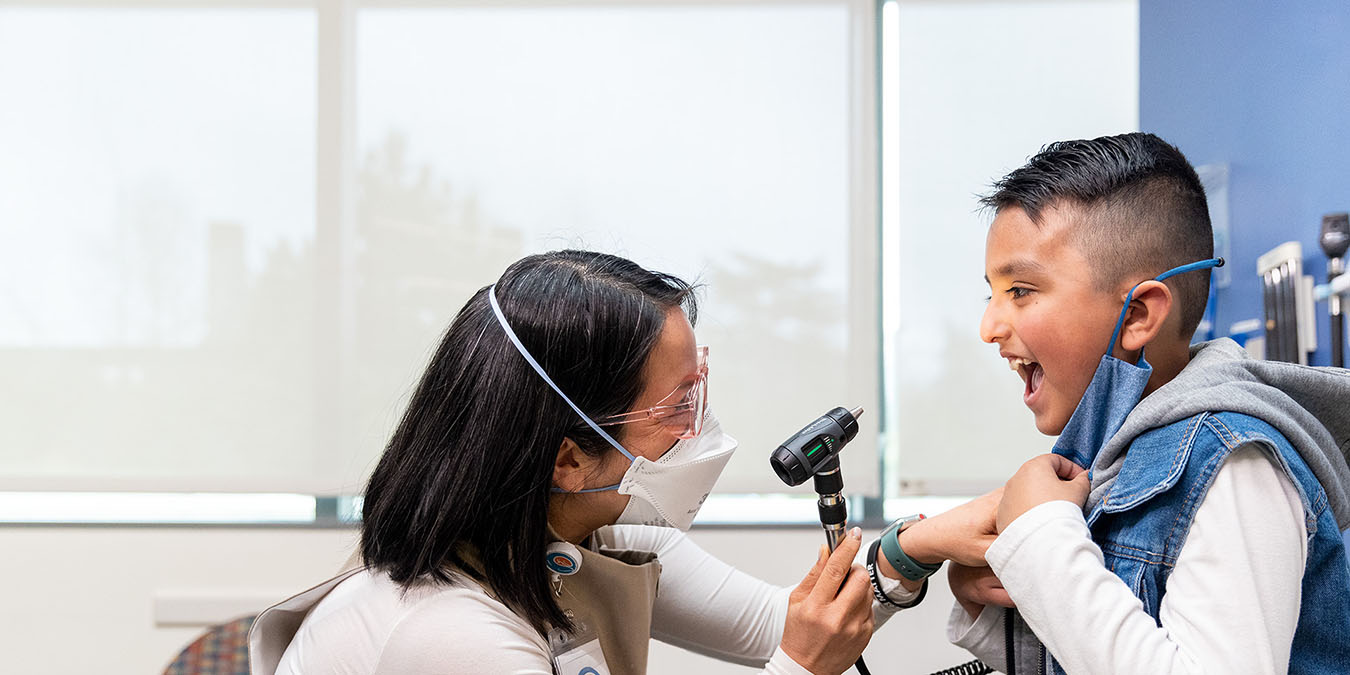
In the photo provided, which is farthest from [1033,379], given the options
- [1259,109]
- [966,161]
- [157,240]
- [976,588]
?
[157,240]

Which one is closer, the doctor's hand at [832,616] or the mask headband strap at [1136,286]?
the mask headband strap at [1136,286]

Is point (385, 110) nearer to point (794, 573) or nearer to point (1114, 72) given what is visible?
point (794, 573)

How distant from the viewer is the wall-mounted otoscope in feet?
4.29

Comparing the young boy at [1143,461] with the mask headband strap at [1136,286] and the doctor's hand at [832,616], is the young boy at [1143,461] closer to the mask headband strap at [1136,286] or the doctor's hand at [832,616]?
the mask headband strap at [1136,286]

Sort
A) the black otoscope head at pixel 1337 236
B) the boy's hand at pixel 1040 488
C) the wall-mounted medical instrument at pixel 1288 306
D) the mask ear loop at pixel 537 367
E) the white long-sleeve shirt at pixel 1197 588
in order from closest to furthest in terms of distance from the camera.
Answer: the white long-sleeve shirt at pixel 1197 588 → the boy's hand at pixel 1040 488 → the mask ear loop at pixel 537 367 → the black otoscope head at pixel 1337 236 → the wall-mounted medical instrument at pixel 1288 306

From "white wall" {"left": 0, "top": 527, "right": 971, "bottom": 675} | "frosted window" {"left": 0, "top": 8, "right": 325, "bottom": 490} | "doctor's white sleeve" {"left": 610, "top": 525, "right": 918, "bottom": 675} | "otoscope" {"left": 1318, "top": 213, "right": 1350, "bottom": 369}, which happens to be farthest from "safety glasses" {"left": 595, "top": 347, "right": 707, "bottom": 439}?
"frosted window" {"left": 0, "top": 8, "right": 325, "bottom": 490}

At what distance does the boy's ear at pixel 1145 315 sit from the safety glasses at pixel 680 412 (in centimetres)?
57

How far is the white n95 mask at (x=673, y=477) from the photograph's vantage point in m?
1.39

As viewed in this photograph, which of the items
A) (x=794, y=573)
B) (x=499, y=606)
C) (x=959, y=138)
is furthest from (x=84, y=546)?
(x=959, y=138)

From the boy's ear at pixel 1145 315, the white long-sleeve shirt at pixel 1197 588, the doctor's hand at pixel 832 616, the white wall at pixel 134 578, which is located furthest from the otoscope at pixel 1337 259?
the white wall at pixel 134 578

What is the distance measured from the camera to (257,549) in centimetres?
296

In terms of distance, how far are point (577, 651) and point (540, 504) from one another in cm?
22

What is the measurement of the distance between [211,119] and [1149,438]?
9.61ft

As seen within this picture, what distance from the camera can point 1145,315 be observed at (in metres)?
1.11
